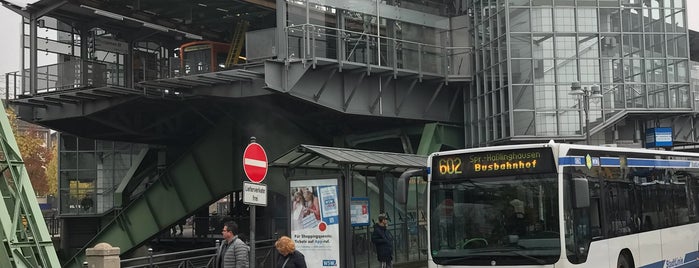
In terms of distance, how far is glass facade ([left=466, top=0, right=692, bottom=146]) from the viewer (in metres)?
25.8

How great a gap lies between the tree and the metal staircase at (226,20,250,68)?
34403 millimetres

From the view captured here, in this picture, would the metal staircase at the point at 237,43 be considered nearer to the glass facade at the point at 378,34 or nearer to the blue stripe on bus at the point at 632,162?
the glass facade at the point at 378,34

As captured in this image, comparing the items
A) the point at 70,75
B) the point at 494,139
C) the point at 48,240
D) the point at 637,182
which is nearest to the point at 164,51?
the point at 70,75

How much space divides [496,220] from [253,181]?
3691 mm

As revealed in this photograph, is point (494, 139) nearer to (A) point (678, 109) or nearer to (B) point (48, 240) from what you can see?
(A) point (678, 109)

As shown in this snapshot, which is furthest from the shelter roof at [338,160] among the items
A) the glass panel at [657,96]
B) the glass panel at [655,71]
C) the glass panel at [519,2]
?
the glass panel at [655,71]

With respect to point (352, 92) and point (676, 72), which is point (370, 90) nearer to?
point (352, 92)

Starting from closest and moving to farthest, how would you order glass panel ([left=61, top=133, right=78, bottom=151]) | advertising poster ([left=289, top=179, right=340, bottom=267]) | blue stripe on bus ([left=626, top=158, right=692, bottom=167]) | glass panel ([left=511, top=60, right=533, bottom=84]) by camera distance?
blue stripe on bus ([left=626, top=158, right=692, bottom=167])
advertising poster ([left=289, top=179, right=340, bottom=267])
glass panel ([left=511, top=60, right=533, bottom=84])
glass panel ([left=61, top=133, right=78, bottom=151])

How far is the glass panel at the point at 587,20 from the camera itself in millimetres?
26438

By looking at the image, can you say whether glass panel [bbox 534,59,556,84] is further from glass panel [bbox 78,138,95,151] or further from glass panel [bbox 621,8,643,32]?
glass panel [bbox 78,138,95,151]

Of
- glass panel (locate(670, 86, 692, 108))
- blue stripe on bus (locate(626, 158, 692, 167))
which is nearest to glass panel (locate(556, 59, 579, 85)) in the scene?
glass panel (locate(670, 86, 692, 108))

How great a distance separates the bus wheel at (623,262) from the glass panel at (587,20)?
15.6 metres

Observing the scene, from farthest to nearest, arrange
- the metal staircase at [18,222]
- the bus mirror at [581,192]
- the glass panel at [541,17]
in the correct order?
1. the glass panel at [541,17]
2. the metal staircase at [18,222]
3. the bus mirror at [581,192]

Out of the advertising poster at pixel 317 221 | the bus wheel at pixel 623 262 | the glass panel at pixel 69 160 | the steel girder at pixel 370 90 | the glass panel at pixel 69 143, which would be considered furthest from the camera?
the glass panel at pixel 69 143
